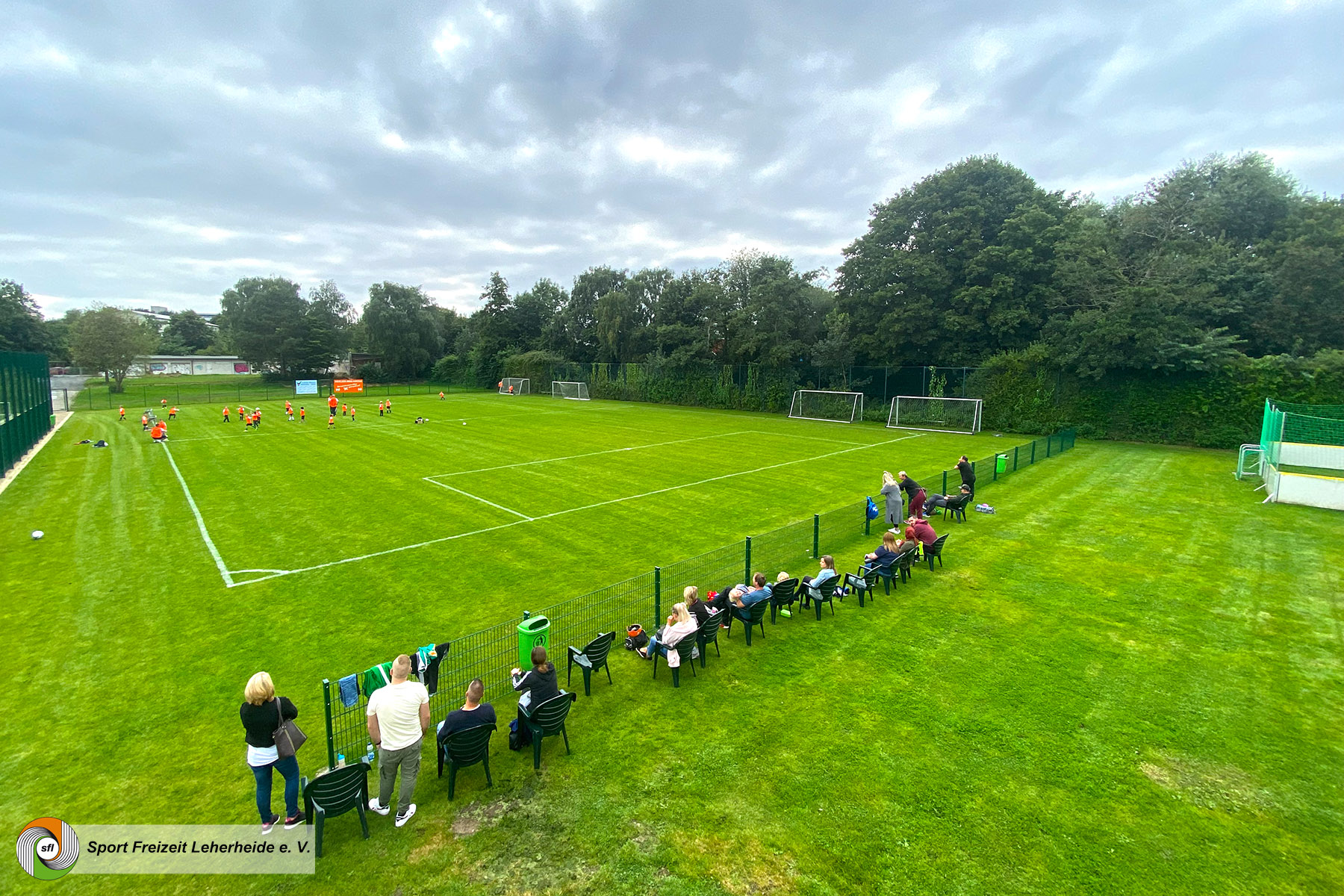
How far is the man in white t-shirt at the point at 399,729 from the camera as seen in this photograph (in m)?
5.27

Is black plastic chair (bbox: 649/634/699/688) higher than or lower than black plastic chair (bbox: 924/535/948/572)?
lower

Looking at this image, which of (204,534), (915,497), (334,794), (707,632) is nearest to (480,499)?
(204,534)

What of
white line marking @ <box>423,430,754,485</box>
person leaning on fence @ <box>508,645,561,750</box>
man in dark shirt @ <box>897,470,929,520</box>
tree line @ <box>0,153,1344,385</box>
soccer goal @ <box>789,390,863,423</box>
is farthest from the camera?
soccer goal @ <box>789,390,863,423</box>

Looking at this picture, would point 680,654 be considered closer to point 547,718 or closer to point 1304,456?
point 547,718

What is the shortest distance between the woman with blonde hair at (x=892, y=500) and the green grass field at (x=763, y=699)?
54.3 inches

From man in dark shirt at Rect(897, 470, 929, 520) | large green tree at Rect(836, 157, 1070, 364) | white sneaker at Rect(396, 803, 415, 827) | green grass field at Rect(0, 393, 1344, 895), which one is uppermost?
large green tree at Rect(836, 157, 1070, 364)

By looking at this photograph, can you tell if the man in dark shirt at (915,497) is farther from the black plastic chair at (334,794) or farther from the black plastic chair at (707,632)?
the black plastic chair at (334,794)

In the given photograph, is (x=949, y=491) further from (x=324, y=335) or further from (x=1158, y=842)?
(x=324, y=335)

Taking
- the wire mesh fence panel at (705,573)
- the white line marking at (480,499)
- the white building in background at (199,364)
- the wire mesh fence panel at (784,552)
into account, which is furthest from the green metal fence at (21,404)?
the white building in background at (199,364)

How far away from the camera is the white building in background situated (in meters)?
91.4

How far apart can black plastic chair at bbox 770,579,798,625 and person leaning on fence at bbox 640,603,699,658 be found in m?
1.74

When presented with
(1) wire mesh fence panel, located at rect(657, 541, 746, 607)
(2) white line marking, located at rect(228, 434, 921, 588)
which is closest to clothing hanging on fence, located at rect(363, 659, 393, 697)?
(1) wire mesh fence panel, located at rect(657, 541, 746, 607)

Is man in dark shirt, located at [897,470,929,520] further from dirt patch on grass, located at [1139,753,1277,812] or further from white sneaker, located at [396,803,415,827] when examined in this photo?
white sneaker, located at [396,803,415,827]

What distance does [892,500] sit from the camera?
1402 cm
